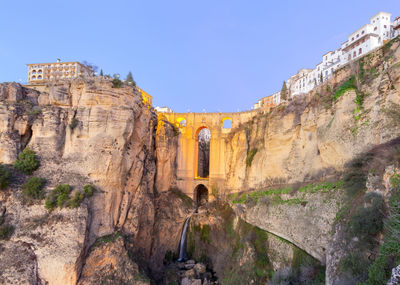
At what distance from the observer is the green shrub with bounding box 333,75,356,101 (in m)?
19.2

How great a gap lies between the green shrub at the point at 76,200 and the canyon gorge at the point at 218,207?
0.10 m

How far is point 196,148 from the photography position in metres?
36.7

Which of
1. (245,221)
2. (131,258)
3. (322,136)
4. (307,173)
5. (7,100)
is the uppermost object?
(7,100)

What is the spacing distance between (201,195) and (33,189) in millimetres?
21256

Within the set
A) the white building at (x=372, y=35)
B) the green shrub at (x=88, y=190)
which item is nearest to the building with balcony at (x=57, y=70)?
the green shrub at (x=88, y=190)

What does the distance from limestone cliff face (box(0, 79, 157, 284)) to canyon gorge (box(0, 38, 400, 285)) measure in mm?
78

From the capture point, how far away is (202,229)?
31.0m

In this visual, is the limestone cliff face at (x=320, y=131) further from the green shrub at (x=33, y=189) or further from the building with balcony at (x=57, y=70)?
the building with balcony at (x=57, y=70)

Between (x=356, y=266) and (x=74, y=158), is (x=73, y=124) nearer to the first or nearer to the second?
(x=74, y=158)

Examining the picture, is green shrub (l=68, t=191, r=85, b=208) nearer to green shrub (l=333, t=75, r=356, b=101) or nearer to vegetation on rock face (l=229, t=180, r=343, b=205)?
vegetation on rock face (l=229, t=180, r=343, b=205)

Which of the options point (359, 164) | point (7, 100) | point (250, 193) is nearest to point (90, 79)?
point (7, 100)

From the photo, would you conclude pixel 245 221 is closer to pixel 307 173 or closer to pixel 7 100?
pixel 307 173

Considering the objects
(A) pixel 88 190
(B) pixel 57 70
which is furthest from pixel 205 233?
(B) pixel 57 70

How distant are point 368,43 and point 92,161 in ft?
113
